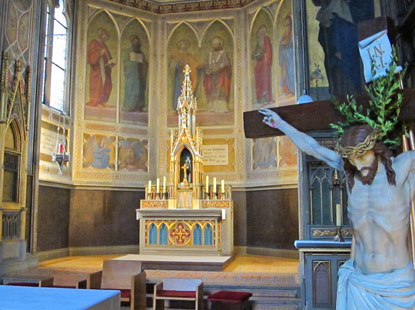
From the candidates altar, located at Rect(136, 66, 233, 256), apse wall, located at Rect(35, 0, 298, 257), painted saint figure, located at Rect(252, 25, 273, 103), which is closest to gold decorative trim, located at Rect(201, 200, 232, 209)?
altar, located at Rect(136, 66, 233, 256)

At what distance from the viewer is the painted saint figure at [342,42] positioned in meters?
8.02

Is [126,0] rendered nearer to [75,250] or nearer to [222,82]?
[222,82]

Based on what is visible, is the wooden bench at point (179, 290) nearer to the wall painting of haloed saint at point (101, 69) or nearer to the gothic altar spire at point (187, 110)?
the gothic altar spire at point (187, 110)

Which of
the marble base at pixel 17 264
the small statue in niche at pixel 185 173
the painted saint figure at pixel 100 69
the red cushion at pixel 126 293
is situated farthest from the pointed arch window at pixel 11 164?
Answer: the painted saint figure at pixel 100 69

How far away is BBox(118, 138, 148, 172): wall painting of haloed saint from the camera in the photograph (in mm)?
14438

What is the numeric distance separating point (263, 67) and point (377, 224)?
477 inches

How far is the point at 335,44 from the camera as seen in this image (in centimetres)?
823

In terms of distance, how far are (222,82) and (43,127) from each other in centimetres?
590

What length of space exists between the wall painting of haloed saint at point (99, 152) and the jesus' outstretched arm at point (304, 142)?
36.7 feet

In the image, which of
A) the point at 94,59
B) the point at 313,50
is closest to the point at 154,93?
the point at 94,59

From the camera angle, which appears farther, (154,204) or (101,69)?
(101,69)

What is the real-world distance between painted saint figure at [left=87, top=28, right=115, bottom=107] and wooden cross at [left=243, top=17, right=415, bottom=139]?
11405 millimetres

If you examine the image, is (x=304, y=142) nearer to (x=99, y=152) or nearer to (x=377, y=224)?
(x=377, y=224)

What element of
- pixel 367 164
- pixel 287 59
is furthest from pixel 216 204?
pixel 367 164
